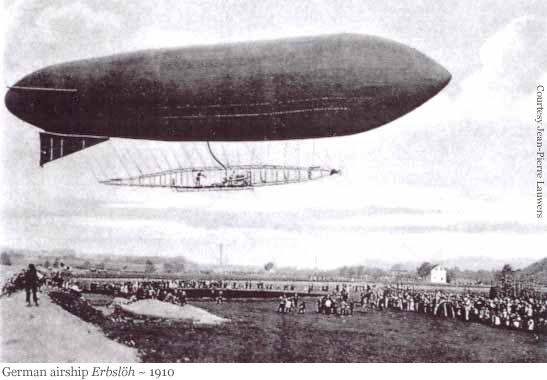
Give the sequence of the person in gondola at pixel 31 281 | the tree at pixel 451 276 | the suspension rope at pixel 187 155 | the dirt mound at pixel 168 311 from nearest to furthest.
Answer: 1. the suspension rope at pixel 187 155
2. the person in gondola at pixel 31 281
3. the dirt mound at pixel 168 311
4. the tree at pixel 451 276

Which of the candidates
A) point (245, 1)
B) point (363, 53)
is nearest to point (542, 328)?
point (363, 53)

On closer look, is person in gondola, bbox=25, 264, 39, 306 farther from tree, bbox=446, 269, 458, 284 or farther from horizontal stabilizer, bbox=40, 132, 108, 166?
tree, bbox=446, 269, 458, 284

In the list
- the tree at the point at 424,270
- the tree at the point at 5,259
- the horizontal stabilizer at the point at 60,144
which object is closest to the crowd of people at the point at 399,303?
the tree at the point at 5,259

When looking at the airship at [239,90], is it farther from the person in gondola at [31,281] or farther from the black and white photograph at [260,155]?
the person in gondola at [31,281]

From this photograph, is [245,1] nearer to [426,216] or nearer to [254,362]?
[426,216]

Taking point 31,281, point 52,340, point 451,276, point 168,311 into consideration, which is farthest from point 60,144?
point 451,276
